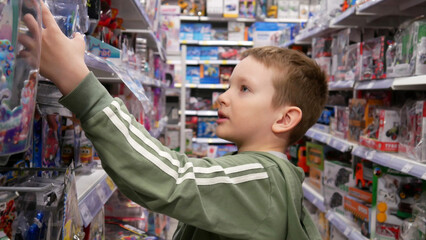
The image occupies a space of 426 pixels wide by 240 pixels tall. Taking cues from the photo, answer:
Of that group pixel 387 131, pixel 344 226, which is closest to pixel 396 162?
pixel 387 131

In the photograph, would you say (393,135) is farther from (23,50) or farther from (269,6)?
(269,6)

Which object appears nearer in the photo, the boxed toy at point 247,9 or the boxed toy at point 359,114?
the boxed toy at point 359,114

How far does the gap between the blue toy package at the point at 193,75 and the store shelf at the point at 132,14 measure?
402 centimetres

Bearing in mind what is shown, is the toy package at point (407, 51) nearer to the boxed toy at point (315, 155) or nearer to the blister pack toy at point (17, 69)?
the boxed toy at point (315, 155)

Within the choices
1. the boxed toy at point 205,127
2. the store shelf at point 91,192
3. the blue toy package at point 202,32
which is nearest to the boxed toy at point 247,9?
the blue toy package at point 202,32

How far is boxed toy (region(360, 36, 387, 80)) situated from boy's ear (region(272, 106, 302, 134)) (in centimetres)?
145

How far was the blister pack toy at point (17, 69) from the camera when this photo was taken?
480 mm

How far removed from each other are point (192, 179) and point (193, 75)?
6.16 m

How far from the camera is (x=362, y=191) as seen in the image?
2.58 m

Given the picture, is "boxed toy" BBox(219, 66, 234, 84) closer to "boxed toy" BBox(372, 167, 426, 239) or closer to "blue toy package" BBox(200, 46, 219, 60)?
"blue toy package" BBox(200, 46, 219, 60)

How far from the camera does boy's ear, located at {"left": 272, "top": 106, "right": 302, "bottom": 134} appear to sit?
0.97 meters

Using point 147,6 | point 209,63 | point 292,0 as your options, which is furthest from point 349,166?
point 292,0

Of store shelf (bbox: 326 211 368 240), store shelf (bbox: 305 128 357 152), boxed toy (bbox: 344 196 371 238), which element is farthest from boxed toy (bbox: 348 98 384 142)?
store shelf (bbox: 326 211 368 240)

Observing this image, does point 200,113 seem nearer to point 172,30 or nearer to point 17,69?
point 172,30
